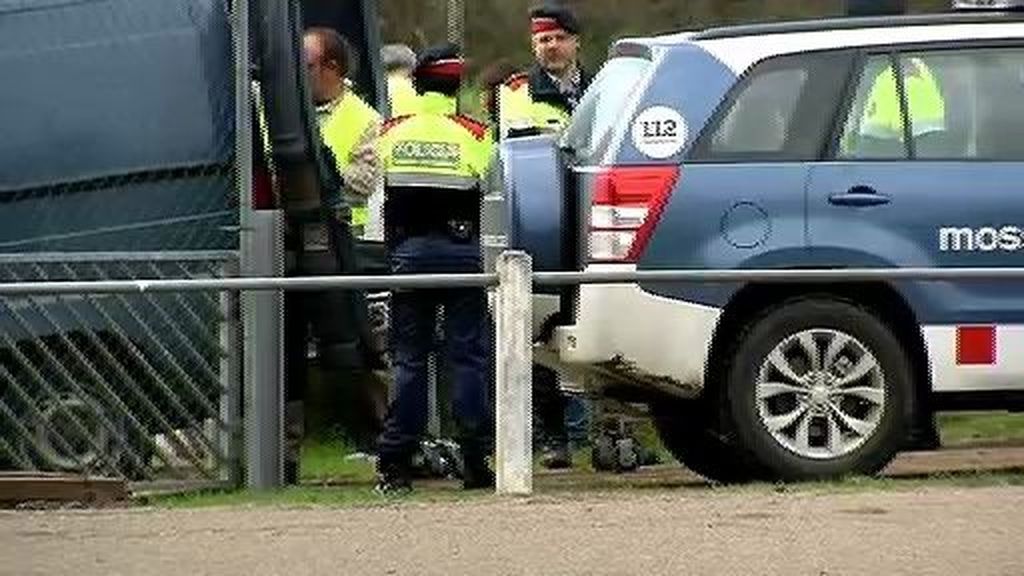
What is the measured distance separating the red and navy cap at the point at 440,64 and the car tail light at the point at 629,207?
3.01 feet

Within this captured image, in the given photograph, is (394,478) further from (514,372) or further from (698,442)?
(698,442)

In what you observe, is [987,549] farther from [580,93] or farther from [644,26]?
[644,26]

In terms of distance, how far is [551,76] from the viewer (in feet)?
45.9

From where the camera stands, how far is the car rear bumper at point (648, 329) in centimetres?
1142

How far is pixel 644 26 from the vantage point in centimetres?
2764

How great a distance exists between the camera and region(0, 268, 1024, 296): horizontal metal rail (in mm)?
11078

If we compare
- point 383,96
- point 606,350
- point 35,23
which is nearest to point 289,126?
point 35,23

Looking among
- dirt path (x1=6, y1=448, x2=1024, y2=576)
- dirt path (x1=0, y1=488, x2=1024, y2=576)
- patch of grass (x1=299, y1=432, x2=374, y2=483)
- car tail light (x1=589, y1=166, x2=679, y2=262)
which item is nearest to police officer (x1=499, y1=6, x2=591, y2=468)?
patch of grass (x1=299, y1=432, x2=374, y2=483)

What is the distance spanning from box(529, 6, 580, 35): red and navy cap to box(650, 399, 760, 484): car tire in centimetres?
205

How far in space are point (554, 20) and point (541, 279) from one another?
3.06 metres

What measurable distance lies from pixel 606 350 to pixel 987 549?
2240 millimetres

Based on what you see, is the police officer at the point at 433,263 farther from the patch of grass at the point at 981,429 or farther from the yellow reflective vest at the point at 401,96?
the patch of grass at the point at 981,429

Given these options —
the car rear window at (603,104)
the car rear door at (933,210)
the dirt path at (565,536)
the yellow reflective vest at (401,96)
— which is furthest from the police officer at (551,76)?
the dirt path at (565,536)

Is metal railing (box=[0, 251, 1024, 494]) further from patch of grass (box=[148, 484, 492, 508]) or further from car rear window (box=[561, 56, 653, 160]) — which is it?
car rear window (box=[561, 56, 653, 160])
